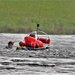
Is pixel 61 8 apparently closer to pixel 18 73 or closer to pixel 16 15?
pixel 16 15

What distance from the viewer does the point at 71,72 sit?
59.9 ft

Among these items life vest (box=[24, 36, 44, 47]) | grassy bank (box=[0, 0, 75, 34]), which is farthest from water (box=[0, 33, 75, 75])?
grassy bank (box=[0, 0, 75, 34])

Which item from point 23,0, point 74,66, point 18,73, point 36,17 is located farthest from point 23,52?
point 23,0

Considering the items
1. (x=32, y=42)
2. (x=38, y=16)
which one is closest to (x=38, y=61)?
(x=32, y=42)

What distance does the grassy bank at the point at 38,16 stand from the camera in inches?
1554

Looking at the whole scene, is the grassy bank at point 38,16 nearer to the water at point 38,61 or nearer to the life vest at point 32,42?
the life vest at point 32,42

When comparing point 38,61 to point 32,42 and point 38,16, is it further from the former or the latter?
point 38,16

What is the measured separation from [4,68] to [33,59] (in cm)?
276

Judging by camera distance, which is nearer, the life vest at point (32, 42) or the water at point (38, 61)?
the water at point (38, 61)

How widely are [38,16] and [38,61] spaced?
26.0 meters

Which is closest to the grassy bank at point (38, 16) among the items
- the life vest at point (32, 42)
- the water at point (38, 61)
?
the life vest at point (32, 42)

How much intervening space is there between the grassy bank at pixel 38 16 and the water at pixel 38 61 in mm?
13093

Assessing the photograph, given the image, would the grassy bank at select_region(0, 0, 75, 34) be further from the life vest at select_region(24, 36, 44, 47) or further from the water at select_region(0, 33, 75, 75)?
the water at select_region(0, 33, 75, 75)

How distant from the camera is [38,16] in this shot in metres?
46.8
